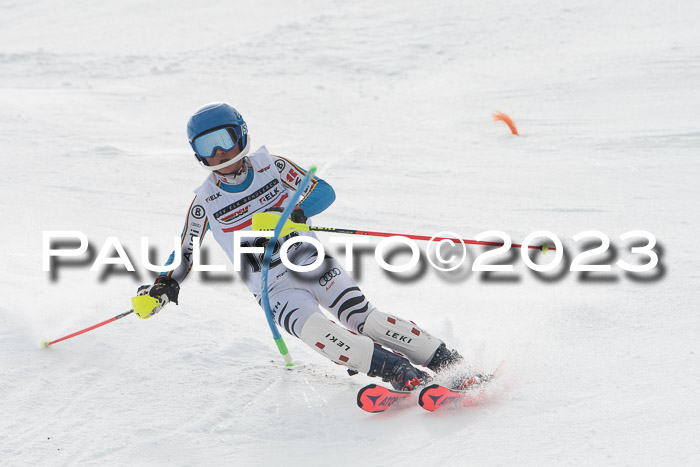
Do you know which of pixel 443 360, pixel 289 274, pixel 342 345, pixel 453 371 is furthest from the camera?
pixel 289 274

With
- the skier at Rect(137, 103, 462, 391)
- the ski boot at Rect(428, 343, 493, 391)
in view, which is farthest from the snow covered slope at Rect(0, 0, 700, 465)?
the skier at Rect(137, 103, 462, 391)

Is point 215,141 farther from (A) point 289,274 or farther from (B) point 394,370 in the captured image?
(B) point 394,370

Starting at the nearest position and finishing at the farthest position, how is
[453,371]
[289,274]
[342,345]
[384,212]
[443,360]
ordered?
[342,345], [453,371], [443,360], [289,274], [384,212]

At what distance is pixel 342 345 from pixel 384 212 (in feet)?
12.8

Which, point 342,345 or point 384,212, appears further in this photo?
point 384,212

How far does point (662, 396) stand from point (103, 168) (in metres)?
7.50

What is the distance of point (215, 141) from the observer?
387cm

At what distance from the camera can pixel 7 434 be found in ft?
10.7

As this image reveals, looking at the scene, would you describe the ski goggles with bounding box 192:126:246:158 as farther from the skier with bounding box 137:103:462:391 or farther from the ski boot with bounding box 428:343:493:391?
the ski boot with bounding box 428:343:493:391

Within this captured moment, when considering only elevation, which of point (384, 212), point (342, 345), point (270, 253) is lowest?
point (384, 212)

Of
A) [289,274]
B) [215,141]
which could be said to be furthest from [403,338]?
[215,141]

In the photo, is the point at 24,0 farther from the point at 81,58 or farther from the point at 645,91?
the point at 645,91

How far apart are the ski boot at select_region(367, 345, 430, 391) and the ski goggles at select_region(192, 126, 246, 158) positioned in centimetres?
136

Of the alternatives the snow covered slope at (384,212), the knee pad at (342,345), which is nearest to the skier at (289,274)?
the knee pad at (342,345)
